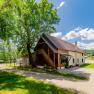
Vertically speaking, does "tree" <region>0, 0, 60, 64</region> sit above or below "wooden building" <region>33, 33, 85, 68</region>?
above

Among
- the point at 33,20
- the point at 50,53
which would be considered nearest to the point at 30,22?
the point at 33,20

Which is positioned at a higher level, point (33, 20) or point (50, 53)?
point (33, 20)

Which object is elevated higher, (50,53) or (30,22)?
(30,22)

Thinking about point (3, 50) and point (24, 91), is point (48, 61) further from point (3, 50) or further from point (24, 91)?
point (24, 91)

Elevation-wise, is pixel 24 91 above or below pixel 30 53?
below

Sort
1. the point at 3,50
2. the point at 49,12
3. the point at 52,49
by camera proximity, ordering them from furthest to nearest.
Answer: the point at 3,50 < the point at 49,12 < the point at 52,49

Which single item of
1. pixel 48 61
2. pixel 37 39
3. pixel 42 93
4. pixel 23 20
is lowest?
pixel 42 93

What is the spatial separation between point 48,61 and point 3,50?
20380mm

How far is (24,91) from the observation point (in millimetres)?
15961

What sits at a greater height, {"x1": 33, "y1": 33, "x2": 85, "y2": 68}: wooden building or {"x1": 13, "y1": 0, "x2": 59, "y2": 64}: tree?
{"x1": 13, "y1": 0, "x2": 59, "y2": 64}: tree

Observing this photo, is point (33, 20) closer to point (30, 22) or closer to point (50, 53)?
point (30, 22)

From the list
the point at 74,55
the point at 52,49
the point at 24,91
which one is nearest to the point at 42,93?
the point at 24,91

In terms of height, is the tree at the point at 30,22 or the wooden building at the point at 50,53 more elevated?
the tree at the point at 30,22

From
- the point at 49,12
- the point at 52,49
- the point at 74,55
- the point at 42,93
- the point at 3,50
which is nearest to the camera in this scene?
the point at 42,93
